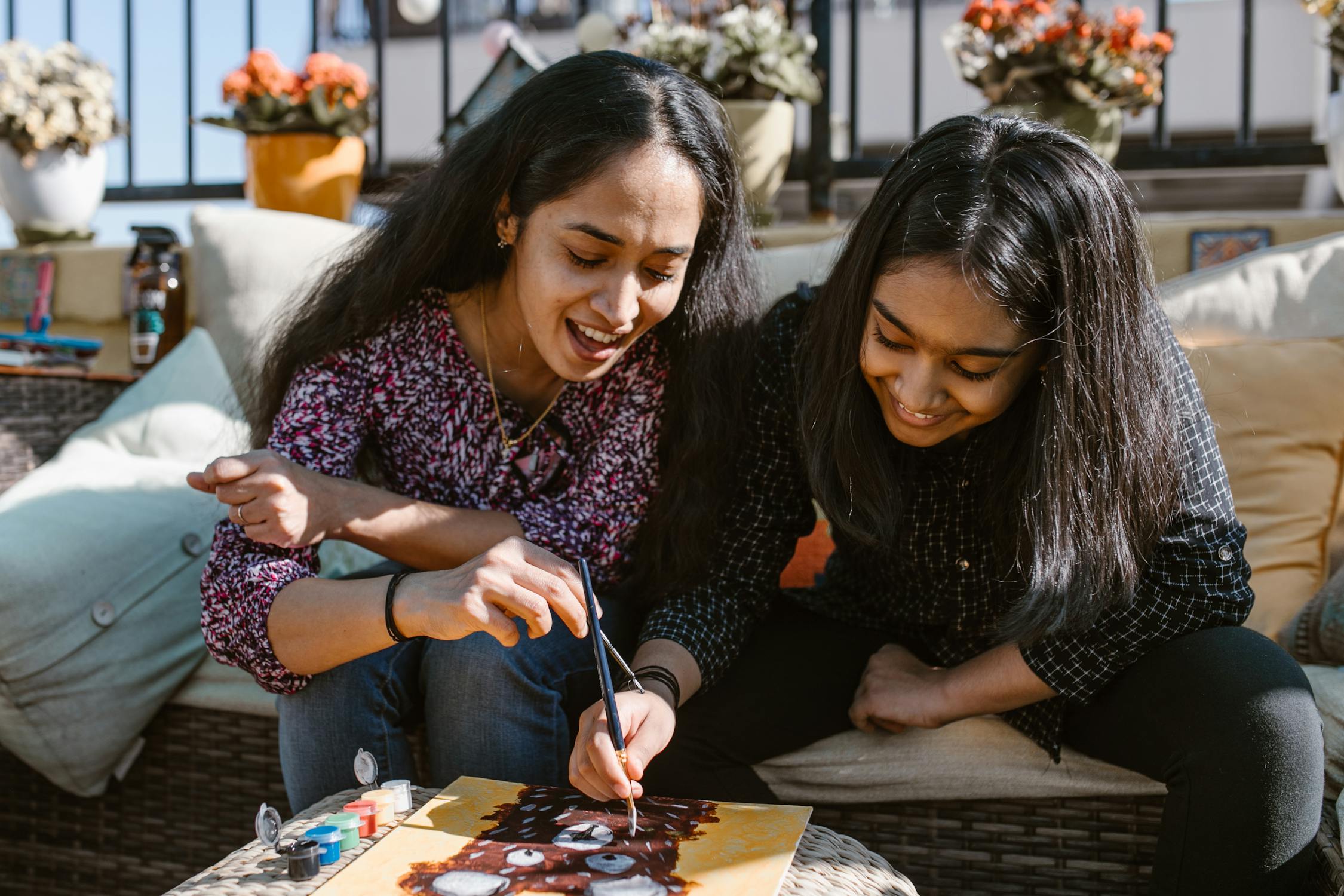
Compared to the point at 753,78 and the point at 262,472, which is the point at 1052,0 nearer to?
the point at 753,78

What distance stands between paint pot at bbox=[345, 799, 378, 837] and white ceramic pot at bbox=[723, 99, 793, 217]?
5.08 ft

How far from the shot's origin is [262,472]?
3.79 feet

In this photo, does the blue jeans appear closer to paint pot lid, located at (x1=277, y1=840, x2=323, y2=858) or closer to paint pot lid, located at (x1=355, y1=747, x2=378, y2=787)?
paint pot lid, located at (x1=355, y1=747, x2=378, y2=787)

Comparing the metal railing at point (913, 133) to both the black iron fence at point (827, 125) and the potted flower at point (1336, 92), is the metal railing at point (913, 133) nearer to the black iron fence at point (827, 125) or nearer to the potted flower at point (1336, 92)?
the black iron fence at point (827, 125)

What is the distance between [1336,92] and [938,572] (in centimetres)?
154

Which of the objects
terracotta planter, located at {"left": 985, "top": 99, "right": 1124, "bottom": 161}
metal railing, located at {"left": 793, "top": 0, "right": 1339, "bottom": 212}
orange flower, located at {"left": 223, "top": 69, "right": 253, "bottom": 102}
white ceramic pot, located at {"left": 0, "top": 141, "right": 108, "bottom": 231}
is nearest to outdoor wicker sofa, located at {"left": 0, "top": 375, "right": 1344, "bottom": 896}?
orange flower, located at {"left": 223, "top": 69, "right": 253, "bottom": 102}

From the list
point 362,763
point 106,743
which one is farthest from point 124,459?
point 362,763

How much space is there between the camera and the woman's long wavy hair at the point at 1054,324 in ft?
3.66

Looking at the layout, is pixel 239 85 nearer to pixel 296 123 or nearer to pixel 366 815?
pixel 296 123

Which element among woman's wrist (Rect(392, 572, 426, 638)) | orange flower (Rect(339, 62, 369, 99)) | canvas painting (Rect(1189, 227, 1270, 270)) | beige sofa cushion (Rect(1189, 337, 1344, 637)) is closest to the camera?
woman's wrist (Rect(392, 572, 426, 638))

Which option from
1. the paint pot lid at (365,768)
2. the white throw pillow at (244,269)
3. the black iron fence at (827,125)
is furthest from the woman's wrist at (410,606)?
the black iron fence at (827,125)

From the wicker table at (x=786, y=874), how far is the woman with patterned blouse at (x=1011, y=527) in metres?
0.16

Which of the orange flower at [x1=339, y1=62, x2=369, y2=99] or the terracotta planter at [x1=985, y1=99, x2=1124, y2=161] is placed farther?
the orange flower at [x1=339, y1=62, x2=369, y2=99]

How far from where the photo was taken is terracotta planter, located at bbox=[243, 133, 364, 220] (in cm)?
253
